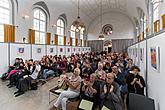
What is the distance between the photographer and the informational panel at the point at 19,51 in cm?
938

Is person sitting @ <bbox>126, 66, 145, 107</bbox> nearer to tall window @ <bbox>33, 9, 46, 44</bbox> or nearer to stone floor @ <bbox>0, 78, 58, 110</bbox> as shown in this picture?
stone floor @ <bbox>0, 78, 58, 110</bbox>

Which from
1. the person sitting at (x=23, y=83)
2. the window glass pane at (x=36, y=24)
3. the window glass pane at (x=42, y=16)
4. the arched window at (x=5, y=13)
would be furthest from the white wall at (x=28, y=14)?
the person sitting at (x=23, y=83)

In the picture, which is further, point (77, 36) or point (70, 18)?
point (77, 36)

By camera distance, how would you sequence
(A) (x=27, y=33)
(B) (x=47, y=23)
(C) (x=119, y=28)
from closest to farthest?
1. (A) (x=27, y=33)
2. (B) (x=47, y=23)
3. (C) (x=119, y=28)

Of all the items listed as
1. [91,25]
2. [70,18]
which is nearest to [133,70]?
[70,18]

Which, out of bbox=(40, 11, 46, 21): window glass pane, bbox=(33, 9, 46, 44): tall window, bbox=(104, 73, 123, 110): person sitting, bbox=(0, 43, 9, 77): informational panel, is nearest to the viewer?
bbox=(104, 73, 123, 110): person sitting

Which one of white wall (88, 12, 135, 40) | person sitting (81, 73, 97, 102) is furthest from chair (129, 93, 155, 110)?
white wall (88, 12, 135, 40)

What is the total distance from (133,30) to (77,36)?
7325 mm

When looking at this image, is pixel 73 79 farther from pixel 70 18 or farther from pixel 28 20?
pixel 70 18

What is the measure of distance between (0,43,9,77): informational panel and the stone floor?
261 cm

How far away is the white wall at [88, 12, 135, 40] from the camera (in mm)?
21969

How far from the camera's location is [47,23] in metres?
14.0

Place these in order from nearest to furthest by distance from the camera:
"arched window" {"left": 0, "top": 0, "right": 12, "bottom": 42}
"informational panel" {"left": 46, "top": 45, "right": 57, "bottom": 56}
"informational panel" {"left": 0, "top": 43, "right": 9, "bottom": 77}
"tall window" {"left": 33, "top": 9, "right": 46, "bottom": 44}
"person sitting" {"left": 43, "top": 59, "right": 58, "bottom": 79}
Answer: "informational panel" {"left": 0, "top": 43, "right": 9, "bottom": 77} → "person sitting" {"left": 43, "top": 59, "right": 58, "bottom": 79} → "arched window" {"left": 0, "top": 0, "right": 12, "bottom": 42} → "tall window" {"left": 33, "top": 9, "right": 46, "bottom": 44} → "informational panel" {"left": 46, "top": 45, "right": 57, "bottom": 56}

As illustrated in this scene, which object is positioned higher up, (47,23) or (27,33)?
(47,23)
